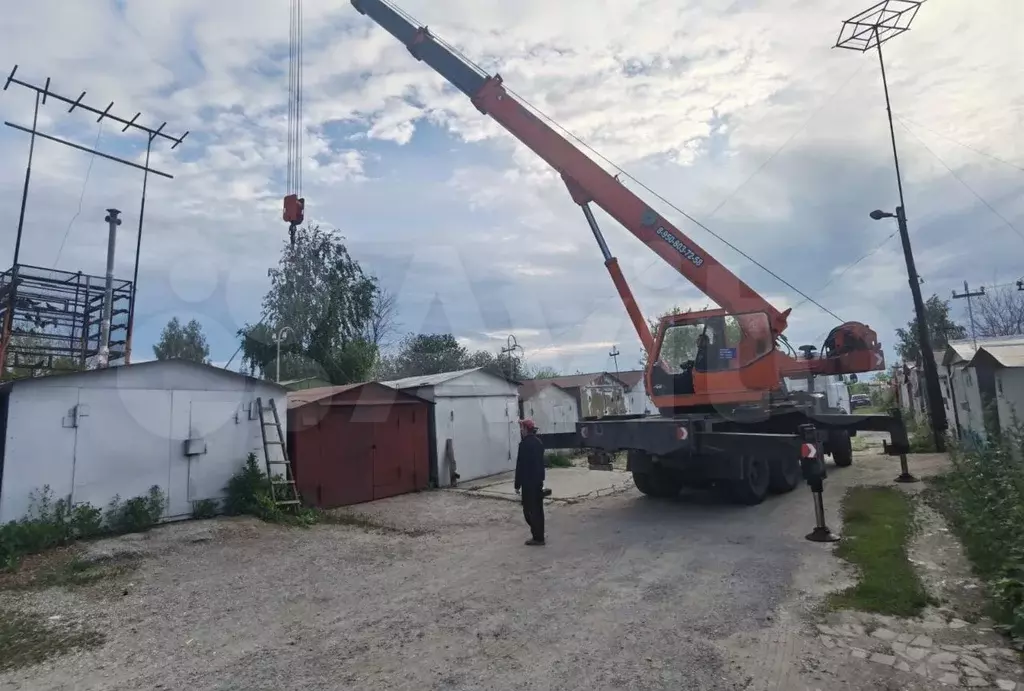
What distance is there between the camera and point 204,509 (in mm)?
10055

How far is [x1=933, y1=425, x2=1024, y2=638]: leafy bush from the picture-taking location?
4547mm

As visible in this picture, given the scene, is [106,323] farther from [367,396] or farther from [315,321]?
[315,321]

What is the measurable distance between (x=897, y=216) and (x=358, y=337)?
21.5 metres

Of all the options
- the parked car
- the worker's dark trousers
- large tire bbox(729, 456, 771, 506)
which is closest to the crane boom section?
large tire bbox(729, 456, 771, 506)

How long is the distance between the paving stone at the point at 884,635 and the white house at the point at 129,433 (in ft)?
32.5

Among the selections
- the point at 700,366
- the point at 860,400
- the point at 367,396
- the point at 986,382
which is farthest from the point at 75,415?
the point at 860,400

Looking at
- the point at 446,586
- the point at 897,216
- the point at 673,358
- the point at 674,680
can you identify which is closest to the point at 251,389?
the point at 446,586

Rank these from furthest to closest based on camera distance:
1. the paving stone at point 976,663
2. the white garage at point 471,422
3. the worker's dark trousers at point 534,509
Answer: the white garage at point 471,422
the worker's dark trousers at point 534,509
the paving stone at point 976,663

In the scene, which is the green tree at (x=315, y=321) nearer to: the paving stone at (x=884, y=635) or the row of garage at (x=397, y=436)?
the row of garage at (x=397, y=436)

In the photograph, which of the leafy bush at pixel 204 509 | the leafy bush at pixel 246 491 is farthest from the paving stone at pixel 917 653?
the leafy bush at pixel 204 509

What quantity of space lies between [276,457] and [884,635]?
995 centimetres

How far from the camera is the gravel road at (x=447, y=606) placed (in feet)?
13.8

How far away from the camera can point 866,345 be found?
33.0 feet

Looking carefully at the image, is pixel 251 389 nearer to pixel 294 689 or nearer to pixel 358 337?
pixel 294 689
